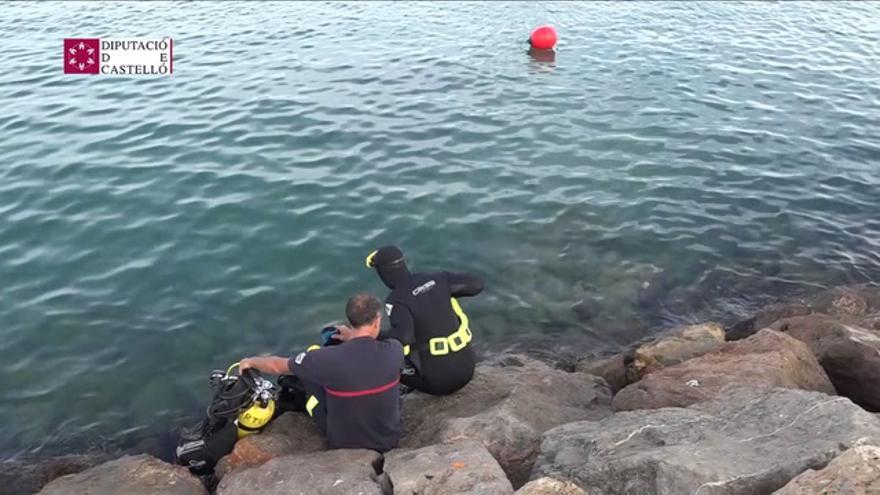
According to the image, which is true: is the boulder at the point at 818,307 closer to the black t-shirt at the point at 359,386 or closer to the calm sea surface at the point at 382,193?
the calm sea surface at the point at 382,193

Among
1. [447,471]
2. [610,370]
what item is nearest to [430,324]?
[447,471]

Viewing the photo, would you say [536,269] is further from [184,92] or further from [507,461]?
[184,92]

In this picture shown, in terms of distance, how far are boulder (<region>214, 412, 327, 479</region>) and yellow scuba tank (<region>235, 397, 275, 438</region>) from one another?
116mm

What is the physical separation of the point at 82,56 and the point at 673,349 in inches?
868

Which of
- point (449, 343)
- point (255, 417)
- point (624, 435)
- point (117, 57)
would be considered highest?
point (624, 435)

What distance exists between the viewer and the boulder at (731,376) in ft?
27.8

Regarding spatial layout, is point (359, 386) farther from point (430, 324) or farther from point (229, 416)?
point (229, 416)

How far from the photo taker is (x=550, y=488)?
230 inches

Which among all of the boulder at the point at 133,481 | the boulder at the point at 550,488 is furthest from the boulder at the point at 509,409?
the boulder at the point at 133,481

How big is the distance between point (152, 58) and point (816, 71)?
73.0ft

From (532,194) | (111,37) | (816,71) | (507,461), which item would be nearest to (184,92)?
(111,37)

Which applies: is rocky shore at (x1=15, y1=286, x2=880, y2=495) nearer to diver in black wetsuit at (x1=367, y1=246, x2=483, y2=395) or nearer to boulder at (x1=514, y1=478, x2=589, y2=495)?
boulder at (x1=514, y1=478, x2=589, y2=495)

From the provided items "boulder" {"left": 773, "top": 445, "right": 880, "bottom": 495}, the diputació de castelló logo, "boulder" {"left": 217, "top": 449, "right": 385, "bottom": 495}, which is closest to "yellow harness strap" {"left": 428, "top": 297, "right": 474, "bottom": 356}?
"boulder" {"left": 217, "top": 449, "right": 385, "bottom": 495}

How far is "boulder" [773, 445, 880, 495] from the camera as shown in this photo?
4953 mm
